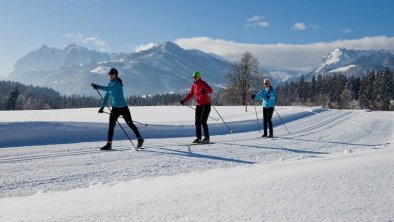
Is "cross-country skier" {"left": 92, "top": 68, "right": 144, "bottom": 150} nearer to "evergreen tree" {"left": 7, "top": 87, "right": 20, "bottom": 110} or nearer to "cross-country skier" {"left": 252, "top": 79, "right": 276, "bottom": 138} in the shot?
"cross-country skier" {"left": 252, "top": 79, "right": 276, "bottom": 138}

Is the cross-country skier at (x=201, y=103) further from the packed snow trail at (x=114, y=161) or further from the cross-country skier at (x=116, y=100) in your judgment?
the cross-country skier at (x=116, y=100)

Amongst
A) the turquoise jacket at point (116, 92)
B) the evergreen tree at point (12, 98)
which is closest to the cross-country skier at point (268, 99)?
the turquoise jacket at point (116, 92)

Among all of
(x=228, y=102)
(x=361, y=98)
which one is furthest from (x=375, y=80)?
(x=228, y=102)

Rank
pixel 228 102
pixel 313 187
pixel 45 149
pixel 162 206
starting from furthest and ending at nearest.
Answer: pixel 228 102, pixel 45 149, pixel 313 187, pixel 162 206

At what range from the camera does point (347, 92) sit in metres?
131

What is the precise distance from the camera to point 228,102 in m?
62.5

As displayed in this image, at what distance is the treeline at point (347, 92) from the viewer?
108 metres

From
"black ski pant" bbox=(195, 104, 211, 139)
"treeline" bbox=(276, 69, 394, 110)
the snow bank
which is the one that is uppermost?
"treeline" bbox=(276, 69, 394, 110)

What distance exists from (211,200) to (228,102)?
59079mm

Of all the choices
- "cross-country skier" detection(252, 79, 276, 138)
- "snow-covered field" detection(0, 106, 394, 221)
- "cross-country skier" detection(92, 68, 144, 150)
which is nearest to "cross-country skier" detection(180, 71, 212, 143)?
"snow-covered field" detection(0, 106, 394, 221)

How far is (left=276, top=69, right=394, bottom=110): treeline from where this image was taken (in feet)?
354

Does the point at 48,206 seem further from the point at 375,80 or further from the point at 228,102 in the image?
the point at 375,80

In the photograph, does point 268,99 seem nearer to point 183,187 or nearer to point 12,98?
point 183,187

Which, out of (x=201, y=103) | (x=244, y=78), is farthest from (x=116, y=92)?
(x=244, y=78)
